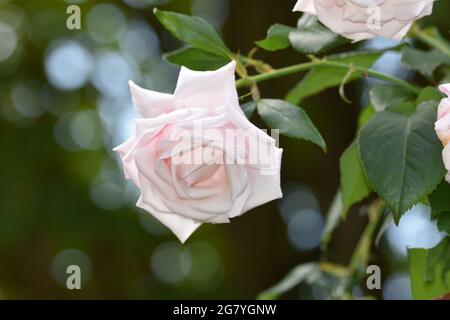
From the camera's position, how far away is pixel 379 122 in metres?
0.69

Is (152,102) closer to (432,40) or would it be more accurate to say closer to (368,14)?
(368,14)

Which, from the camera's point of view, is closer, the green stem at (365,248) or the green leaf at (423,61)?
the green leaf at (423,61)

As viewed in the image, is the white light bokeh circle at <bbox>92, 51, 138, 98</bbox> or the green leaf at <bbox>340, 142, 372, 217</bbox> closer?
the green leaf at <bbox>340, 142, 372, 217</bbox>

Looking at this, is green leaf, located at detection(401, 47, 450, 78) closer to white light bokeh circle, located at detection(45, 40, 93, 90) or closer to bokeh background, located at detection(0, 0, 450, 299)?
bokeh background, located at detection(0, 0, 450, 299)

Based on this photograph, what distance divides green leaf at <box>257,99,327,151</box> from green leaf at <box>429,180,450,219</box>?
10 centimetres

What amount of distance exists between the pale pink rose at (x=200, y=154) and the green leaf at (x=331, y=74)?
0.84 ft

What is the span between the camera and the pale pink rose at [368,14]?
64 centimetres

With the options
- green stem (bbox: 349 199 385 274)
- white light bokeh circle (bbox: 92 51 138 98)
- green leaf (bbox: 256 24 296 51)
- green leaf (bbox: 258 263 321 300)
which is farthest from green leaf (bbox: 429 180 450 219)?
white light bokeh circle (bbox: 92 51 138 98)

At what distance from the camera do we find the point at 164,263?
357 centimetres

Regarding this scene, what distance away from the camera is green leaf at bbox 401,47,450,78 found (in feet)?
2.72

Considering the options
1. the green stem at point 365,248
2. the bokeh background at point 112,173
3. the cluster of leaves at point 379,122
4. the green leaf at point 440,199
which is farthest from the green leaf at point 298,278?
the bokeh background at point 112,173

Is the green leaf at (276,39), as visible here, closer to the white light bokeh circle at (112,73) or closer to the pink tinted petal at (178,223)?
the pink tinted petal at (178,223)

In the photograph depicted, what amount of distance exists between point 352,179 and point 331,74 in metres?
0.13

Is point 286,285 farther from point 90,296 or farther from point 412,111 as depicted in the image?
point 90,296
